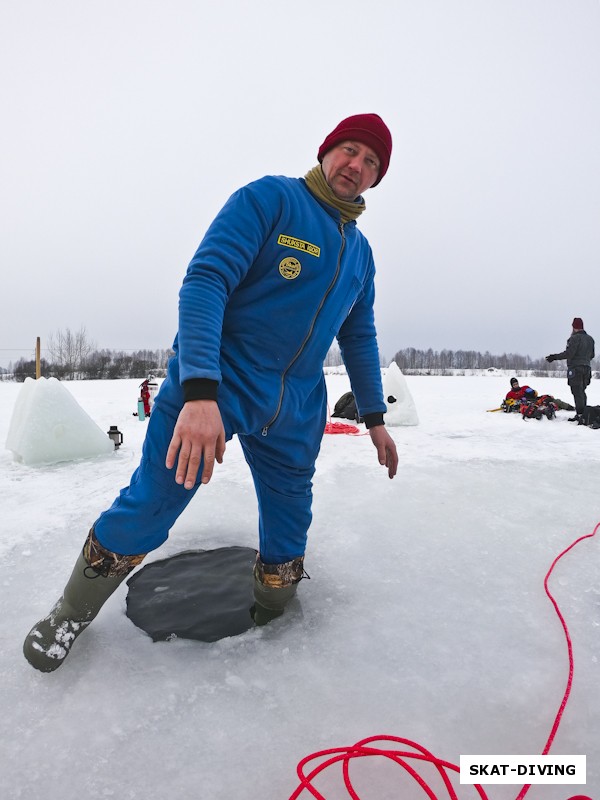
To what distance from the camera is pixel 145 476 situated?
4.42 ft

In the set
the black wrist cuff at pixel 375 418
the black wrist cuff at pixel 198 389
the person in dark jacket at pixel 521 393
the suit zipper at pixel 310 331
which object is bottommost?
the person in dark jacket at pixel 521 393

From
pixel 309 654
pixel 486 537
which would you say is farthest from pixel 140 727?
pixel 486 537

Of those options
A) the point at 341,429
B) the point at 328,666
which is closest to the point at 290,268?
the point at 328,666

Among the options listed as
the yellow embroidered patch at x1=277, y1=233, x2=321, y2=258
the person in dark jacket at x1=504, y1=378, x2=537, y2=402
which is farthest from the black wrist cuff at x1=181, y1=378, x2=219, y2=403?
the person in dark jacket at x1=504, y1=378, x2=537, y2=402

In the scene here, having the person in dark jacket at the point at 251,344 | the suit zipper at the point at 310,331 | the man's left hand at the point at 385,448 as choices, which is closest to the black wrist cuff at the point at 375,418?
the man's left hand at the point at 385,448

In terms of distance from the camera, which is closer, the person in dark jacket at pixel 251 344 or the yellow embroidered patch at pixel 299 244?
the person in dark jacket at pixel 251 344

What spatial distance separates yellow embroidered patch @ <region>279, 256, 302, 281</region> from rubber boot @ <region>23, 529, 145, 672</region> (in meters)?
0.99

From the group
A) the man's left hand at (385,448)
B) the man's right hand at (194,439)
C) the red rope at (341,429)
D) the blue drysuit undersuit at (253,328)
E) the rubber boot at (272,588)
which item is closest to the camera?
the man's right hand at (194,439)

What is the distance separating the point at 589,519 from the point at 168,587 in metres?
2.48

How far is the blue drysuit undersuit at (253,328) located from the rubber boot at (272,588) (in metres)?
0.43

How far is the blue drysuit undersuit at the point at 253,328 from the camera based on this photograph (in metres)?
1.21

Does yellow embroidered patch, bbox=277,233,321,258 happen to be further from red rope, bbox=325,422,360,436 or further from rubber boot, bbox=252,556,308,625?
red rope, bbox=325,422,360,436

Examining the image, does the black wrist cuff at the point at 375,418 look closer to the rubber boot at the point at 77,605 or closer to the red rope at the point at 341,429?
the rubber boot at the point at 77,605

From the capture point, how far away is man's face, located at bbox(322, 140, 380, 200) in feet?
4.81
